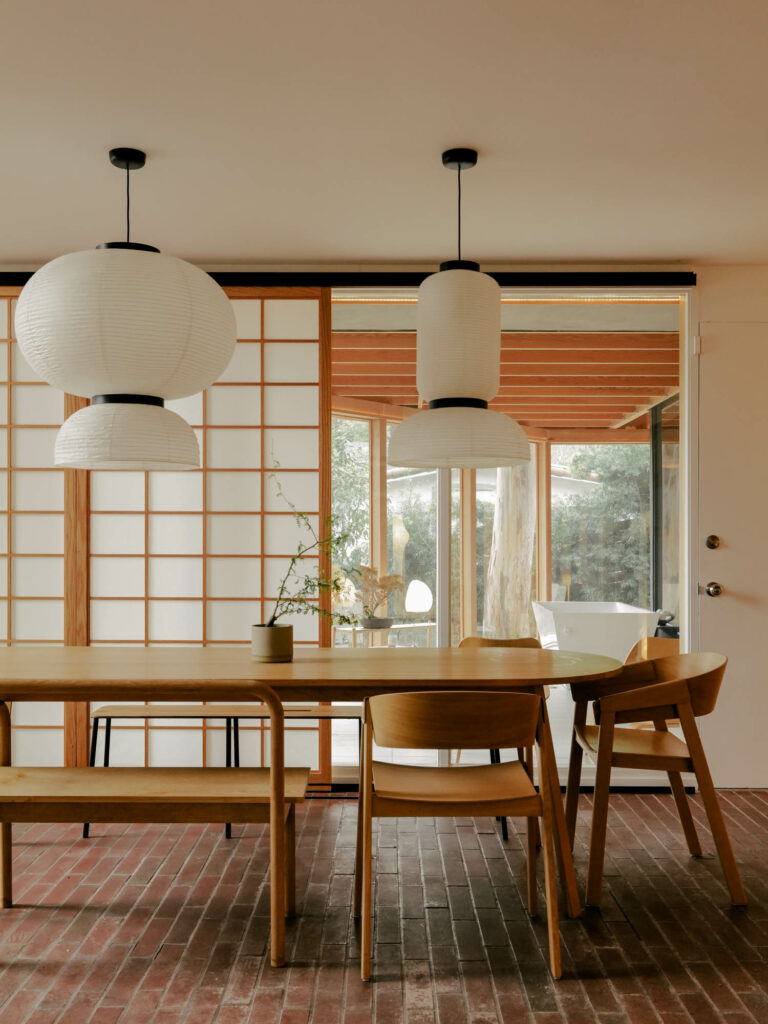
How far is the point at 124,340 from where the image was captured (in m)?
2.36

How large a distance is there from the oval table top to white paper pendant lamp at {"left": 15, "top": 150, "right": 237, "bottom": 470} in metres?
0.65

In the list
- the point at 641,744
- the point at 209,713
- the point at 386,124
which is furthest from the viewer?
the point at 209,713

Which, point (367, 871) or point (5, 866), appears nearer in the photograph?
point (367, 871)

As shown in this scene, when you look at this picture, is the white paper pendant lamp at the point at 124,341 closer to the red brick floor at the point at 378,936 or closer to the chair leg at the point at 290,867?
the chair leg at the point at 290,867

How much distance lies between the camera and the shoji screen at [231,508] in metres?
4.38

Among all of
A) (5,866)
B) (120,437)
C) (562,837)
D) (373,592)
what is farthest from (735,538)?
(5,866)

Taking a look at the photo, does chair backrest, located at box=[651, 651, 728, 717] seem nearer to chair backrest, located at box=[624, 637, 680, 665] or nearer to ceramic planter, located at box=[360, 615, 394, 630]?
chair backrest, located at box=[624, 637, 680, 665]

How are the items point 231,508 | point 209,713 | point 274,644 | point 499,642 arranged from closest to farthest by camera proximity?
point 274,644
point 499,642
point 209,713
point 231,508

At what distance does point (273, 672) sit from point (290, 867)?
65cm

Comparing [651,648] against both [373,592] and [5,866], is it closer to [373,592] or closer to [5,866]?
[373,592]

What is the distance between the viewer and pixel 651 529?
443cm

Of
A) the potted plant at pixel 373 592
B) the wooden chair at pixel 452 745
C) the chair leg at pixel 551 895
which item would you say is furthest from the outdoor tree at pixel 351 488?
the chair leg at pixel 551 895

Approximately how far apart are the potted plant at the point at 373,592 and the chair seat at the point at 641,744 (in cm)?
143

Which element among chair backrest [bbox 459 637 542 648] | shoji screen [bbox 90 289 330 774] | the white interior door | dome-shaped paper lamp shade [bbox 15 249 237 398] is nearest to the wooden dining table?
chair backrest [bbox 459 637 542 648]
